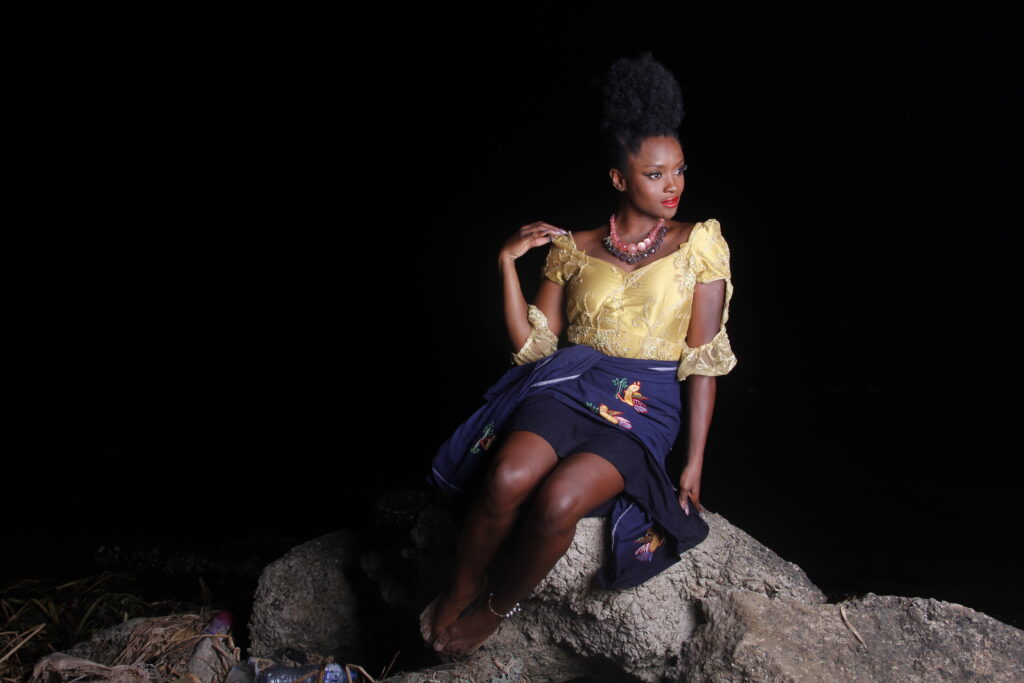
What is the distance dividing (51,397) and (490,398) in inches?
197

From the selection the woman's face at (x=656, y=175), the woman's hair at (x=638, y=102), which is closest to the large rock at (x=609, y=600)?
the woman's face at (x=656, y=175)

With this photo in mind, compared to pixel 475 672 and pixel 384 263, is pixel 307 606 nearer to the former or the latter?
pixel 475 672

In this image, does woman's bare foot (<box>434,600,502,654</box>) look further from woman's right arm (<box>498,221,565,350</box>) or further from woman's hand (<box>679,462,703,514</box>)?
woman's right arm (<box>498,221,565,350</box>)

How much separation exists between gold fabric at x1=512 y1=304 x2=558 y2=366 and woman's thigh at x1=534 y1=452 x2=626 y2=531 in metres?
0.51

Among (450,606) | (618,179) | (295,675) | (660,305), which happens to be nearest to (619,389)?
(660,305)

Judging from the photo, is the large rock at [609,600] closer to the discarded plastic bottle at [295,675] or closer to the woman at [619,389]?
the woman at [619,389]

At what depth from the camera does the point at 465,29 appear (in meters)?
6.72

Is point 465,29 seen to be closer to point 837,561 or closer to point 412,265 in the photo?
point 412,265

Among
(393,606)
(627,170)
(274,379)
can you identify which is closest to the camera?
(627,170)

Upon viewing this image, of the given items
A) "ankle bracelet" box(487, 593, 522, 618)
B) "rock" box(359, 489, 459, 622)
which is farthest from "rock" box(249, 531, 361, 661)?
"ankle bracelet" box(487, 593, 522, 618)

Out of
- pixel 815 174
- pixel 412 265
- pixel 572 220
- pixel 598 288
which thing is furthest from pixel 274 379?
pixel 598 288

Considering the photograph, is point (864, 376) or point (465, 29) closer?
point (465, 29)

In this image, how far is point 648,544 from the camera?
2625 millimetres

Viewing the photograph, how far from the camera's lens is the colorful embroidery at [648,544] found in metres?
2.60
